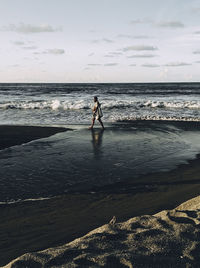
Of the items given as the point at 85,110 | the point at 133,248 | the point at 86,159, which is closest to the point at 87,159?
the point at 86,159

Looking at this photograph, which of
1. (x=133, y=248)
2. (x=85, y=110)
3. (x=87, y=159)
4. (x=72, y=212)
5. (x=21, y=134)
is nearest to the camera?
(x=133, y=248)

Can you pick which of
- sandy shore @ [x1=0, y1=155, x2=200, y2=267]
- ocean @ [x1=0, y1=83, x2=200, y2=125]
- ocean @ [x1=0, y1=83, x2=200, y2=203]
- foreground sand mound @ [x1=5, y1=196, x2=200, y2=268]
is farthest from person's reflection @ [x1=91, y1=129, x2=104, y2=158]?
foreground sand mound @ [x1=5, y1=196, x2=200, y2=268]

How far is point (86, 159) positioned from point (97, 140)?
10.3 ft

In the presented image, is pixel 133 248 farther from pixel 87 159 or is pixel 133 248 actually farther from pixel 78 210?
pixel 87 159

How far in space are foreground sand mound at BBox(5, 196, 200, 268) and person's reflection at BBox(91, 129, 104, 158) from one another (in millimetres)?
5089

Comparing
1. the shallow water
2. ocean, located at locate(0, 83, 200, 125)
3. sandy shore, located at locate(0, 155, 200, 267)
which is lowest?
sandy shore, located at locate(0, 155, 200, 267)

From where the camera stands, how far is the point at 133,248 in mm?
3531

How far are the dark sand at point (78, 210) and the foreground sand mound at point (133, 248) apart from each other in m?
0.48

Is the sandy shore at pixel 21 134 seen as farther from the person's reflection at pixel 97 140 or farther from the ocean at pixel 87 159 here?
the person's reflection at pixel 97 140

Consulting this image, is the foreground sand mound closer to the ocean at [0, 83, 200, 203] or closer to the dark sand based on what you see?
the dark sand

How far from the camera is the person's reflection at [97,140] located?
Result: 9627mm

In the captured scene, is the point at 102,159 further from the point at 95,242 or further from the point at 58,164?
the point at 95,242

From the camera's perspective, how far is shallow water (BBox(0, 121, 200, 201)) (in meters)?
6.42

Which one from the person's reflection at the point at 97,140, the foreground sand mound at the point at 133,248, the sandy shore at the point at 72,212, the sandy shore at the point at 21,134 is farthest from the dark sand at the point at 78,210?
the sandy shore at the point at 21,134
